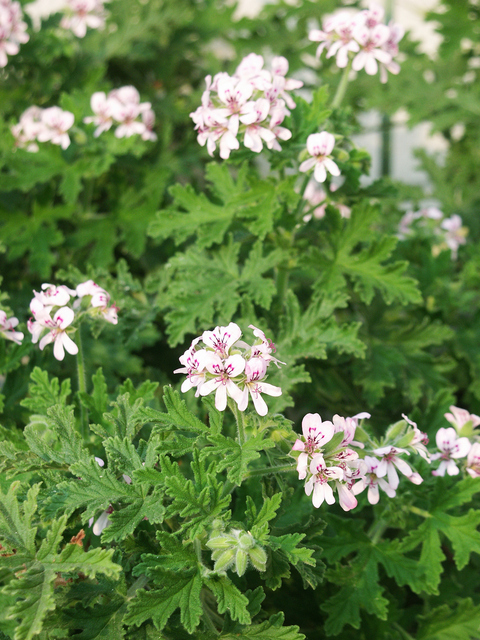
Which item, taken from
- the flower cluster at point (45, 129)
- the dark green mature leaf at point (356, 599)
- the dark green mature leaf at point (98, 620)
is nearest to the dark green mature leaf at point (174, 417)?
the dark green mature leaf at point (98, 620)

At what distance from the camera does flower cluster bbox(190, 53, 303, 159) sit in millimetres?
1721

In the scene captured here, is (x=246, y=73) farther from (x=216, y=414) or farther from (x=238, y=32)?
(x=238, y=32)

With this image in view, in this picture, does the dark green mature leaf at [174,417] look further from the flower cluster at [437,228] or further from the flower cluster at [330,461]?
the flower cluster at [437,228]

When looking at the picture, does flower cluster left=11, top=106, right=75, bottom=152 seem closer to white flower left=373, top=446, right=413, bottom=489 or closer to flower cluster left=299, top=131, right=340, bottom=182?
flower cluster left=299, top=131, right=340, bottom=182

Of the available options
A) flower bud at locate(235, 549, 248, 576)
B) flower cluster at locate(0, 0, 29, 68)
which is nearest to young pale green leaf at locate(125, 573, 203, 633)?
flower bud at locate(235, 549, 248, 576)

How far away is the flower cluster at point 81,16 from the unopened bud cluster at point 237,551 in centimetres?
274

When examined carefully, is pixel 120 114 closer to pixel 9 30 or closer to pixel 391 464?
pixel 9 30

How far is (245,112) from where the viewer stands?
5.67 feet

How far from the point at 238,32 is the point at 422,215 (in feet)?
5.69

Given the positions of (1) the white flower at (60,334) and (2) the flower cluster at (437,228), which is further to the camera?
(2) the flower cluster at (437,228)

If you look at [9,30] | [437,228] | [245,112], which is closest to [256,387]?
[245,112]

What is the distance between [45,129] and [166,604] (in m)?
2.01

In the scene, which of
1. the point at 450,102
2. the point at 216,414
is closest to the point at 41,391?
the point at 216,414

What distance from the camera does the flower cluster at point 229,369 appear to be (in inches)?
50.5
